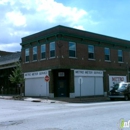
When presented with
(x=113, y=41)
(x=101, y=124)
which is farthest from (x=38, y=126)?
(x=113, y=41)

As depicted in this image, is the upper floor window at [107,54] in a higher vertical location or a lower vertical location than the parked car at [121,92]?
higher

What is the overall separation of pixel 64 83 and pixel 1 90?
15398mm

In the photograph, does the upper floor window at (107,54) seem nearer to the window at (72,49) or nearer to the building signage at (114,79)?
the building signage at (114,79)

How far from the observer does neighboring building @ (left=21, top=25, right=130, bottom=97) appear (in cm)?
2675

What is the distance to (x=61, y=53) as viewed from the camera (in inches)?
1030

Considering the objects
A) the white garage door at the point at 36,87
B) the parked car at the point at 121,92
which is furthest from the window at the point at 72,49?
the parked car at the point at 121,92

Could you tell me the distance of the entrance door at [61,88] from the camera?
2728 cm

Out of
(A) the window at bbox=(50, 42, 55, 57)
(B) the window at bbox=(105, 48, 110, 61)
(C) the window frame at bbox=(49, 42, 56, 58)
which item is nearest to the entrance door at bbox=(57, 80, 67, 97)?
(C) the window frame at bbox=(49, 42, 56, 58)

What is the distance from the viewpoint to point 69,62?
27.0 metres

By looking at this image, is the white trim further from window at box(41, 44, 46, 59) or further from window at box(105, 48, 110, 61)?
window at box(41, 44, 46, 59)

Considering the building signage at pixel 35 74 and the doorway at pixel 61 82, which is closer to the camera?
the doorway at pixel 61 82

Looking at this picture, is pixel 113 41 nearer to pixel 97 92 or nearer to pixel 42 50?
pixel 97 92

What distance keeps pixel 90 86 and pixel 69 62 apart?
4590 mm

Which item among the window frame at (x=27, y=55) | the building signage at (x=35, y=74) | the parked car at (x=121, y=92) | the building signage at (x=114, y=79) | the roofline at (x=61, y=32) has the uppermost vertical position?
the roofline at (x=61, y=32)
